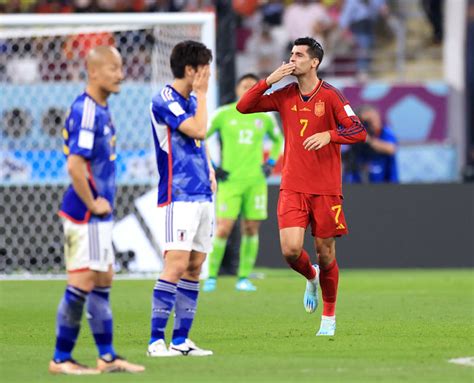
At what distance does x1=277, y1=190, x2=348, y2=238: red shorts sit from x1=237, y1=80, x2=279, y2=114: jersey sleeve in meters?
0.68

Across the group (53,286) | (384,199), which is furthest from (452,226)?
(53,286)

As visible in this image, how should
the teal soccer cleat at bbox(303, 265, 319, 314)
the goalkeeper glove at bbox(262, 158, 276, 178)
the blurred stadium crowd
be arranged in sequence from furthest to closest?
the blurred stadium crowd → the goalkeeper glove at bbox(262, 158, 276, 178) → the teal soccer cleat at bbox(303, 265, 319, 314)

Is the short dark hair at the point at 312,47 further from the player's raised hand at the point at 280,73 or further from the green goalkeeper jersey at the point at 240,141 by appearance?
the green goalkeeper jersey at the point at 240,141

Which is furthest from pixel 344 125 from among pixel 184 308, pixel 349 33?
pixel 349 33

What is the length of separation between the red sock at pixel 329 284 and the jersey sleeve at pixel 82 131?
9.83 feet

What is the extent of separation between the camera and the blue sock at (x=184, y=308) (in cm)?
788

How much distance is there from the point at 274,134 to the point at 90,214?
304 inches

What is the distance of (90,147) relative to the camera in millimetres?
6801

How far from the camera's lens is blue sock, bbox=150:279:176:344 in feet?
25.4

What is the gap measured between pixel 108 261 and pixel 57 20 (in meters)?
9.36

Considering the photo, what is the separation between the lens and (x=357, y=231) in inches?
687

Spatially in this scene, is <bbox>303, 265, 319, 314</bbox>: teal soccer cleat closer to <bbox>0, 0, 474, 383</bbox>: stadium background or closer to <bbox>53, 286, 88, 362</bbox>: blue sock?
<bbox>0, 0, 474, 383</bbox>: stadium background

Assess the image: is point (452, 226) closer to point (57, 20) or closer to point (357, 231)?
point (357, 231)

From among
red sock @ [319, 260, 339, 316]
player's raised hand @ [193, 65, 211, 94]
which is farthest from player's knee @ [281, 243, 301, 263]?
player's raised hand @ [193, 65, 211, 94]
